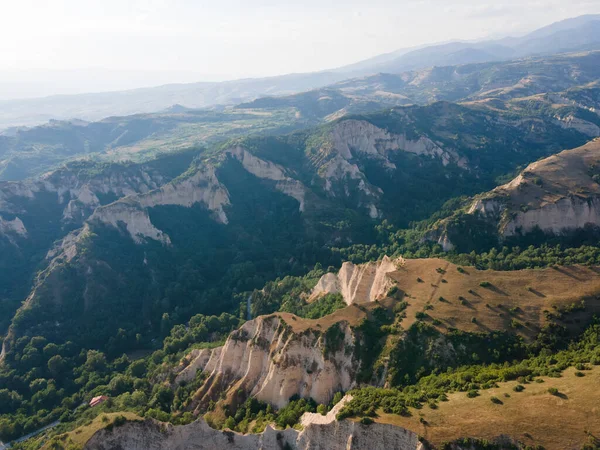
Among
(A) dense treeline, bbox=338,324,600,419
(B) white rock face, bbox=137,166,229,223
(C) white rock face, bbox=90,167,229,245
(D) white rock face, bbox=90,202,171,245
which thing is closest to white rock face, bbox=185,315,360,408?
(A) dense treeline, bbox=338,324,600,419

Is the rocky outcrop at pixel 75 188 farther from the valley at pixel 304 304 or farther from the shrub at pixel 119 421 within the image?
the shrub at pixel 119 421

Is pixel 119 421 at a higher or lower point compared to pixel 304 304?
higher

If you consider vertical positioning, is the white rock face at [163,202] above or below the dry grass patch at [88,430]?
above

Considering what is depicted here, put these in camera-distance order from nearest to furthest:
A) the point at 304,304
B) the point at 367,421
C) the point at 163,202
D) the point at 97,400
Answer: the point at 367,421, the point at 97,400, the point at 304,304, the point at 163,202

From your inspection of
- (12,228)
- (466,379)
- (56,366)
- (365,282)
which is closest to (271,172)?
(12,228)

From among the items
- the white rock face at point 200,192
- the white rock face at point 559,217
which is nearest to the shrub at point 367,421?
the white rock face at point 559,217

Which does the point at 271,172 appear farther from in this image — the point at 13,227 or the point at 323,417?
the point at 323,417
